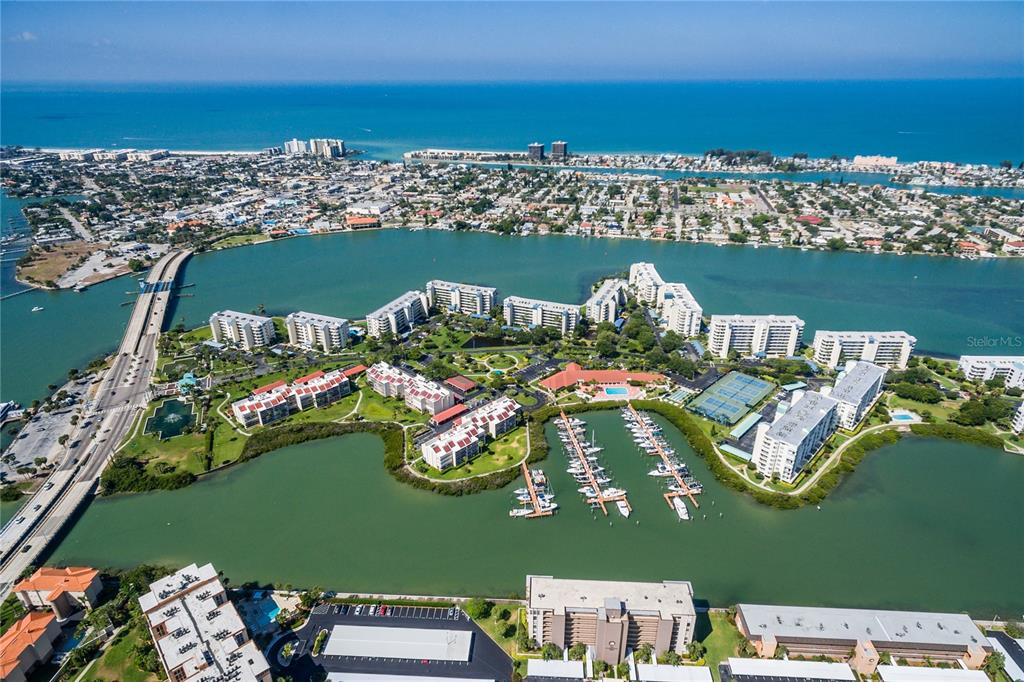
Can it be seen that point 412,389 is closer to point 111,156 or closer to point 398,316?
point 398,316

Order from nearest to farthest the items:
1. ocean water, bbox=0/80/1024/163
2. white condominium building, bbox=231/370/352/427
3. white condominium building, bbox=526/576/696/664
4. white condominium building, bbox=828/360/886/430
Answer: white condominium building, bbox=526/576/696/664 < white condominium building, bbox=828/360/886/430 < white condominium building, bbox=231/370/352/427 < ocean water, bbox=0/80/1024/163

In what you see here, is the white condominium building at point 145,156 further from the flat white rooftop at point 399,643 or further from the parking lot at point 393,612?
the flat white rooftop at point 399,643

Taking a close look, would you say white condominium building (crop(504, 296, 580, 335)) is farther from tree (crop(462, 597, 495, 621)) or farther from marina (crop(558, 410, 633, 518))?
tree (crop(462, 597, 495, 621))

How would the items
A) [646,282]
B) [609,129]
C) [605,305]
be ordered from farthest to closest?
[609,129], [646,282], [605,305]

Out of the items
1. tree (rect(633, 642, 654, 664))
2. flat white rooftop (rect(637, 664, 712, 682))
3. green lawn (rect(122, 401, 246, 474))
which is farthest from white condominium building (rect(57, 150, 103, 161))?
flat white rooftop (rect(637, 664, 712, 682))

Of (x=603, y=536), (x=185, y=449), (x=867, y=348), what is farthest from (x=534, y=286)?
(x=185, y=449)

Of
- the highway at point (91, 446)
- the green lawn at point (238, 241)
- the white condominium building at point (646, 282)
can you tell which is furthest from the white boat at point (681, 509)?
the green lawn at point (238, 241)
